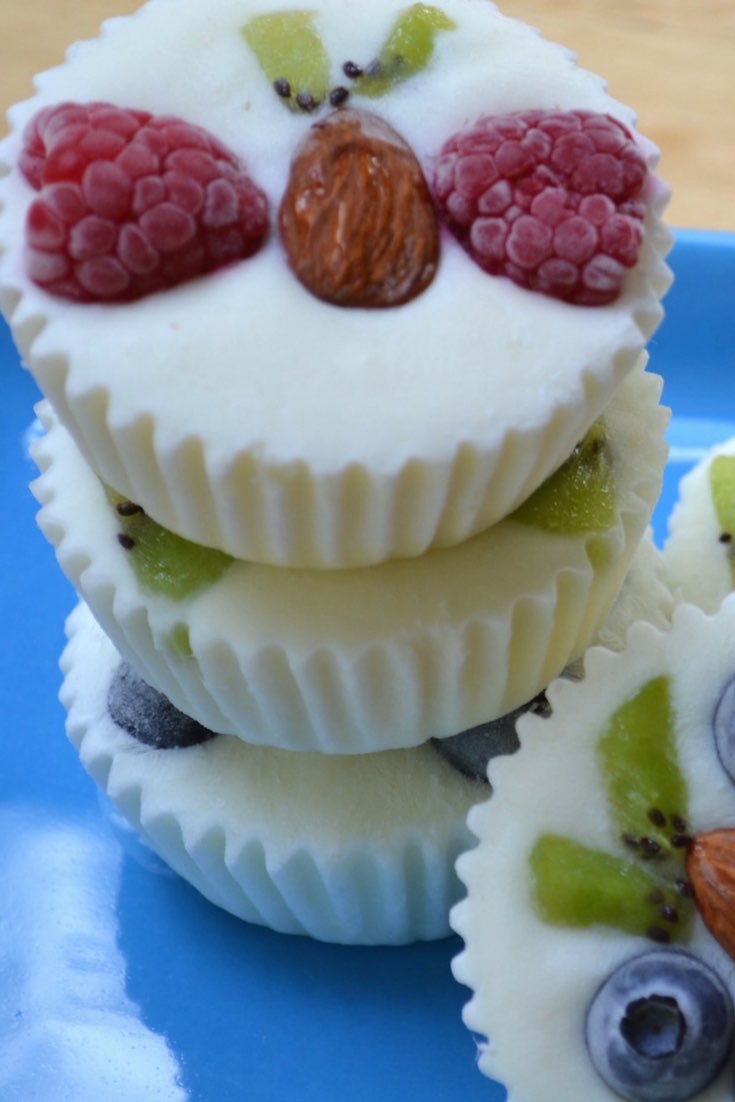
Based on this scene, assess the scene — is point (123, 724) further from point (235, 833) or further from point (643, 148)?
point (643, 148)

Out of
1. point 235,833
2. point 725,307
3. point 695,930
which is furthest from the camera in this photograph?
point 725,307

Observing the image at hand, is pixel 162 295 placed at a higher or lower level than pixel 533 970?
higher

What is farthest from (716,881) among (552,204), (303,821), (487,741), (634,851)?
(552,204)

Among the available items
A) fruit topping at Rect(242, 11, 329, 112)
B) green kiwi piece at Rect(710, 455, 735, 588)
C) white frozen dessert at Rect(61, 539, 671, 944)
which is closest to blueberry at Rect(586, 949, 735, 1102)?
white frozen dessert at Rect(61, 539, 671, 944)

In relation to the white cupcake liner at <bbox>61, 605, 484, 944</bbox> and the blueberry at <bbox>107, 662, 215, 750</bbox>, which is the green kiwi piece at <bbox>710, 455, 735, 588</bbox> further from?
the blueberry at <bbox>107, 662, 215, 750</bbox>

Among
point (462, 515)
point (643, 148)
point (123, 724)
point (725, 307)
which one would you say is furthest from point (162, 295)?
point (725, 307)

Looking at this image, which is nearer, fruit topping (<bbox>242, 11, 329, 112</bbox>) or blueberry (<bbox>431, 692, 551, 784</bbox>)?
fruit topping (<bbox>242, 11, 329, 112</bbox>)

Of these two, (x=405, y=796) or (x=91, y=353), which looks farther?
(x=405, y=796)
